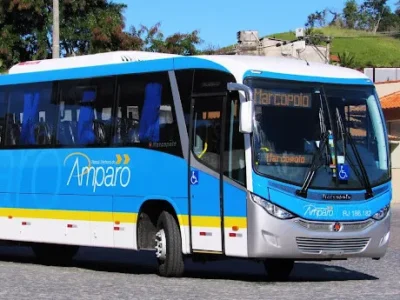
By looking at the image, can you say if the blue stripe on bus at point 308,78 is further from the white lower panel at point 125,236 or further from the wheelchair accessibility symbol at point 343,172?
the white lower panel at point 125,236

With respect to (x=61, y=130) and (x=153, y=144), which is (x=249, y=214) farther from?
(x=61, y=130)

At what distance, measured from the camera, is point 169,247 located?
1393 cm

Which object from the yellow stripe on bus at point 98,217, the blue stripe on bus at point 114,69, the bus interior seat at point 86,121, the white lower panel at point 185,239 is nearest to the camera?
the yellow stripe on bus at point 98,217

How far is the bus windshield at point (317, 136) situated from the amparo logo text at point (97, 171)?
108 inches

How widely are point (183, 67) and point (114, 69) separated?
1716mm

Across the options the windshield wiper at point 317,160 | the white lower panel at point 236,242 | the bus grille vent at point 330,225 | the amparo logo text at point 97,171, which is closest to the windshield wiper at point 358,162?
the windshield wiper at point 317,160

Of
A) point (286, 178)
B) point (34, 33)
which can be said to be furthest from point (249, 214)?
point (34, 33)

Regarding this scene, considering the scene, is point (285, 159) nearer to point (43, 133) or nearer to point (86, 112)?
point (86, 112)

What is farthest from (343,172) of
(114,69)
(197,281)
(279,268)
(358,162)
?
(114,69)

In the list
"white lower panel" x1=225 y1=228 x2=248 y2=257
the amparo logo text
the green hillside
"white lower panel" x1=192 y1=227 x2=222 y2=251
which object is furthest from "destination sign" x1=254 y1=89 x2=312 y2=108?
the green hillside

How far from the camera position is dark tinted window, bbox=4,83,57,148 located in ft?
54.2

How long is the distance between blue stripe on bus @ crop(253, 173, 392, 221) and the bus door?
72cm

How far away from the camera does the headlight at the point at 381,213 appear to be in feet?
44.2

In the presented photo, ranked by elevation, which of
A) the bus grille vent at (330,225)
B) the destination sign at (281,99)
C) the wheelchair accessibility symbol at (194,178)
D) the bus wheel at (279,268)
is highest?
the destination sign at (281,99)
